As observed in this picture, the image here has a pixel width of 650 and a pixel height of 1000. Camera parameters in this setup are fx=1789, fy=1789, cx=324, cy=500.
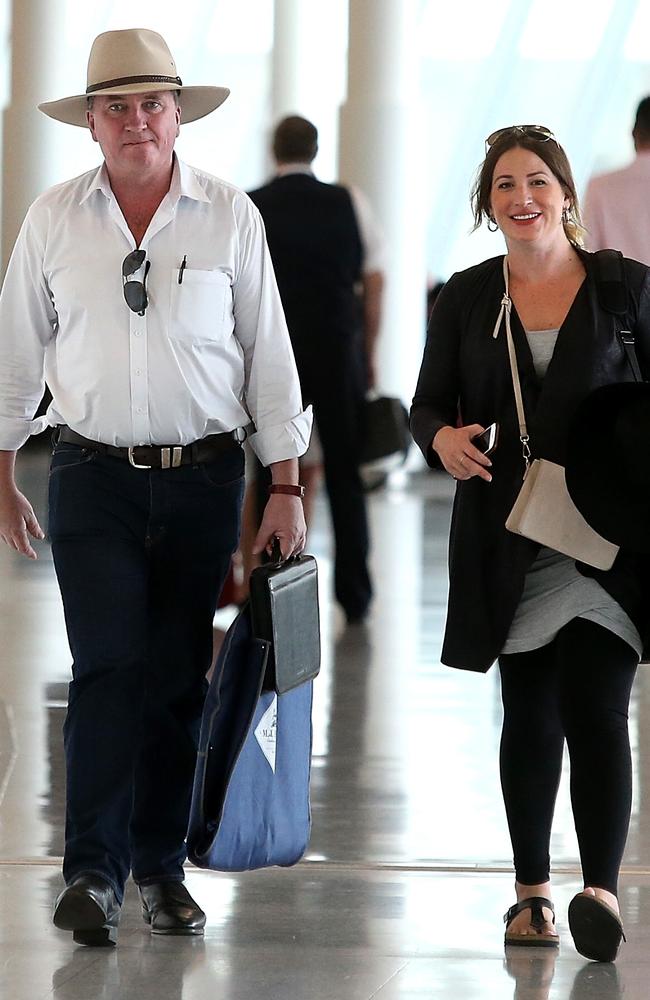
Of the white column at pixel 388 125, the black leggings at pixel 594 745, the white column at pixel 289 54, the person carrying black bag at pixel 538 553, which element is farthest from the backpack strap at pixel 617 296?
the white column at pixel 289 54

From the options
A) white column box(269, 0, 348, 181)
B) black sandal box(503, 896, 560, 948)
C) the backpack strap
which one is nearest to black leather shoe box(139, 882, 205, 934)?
black sandal box(503, 896, 560, 948)

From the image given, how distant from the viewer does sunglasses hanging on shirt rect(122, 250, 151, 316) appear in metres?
3.20

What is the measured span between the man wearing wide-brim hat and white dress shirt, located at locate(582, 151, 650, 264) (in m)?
3.00

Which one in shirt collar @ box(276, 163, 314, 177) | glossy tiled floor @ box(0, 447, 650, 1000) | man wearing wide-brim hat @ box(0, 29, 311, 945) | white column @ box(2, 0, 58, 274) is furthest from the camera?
white column @ box(2, 0, 58, 274)

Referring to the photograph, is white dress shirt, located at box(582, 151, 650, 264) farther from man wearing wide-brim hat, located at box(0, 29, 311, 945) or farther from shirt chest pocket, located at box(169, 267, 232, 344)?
shirt chest pocket, located at box(169, 267, 232, 344)

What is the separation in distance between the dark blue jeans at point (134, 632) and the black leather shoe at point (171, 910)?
28mm

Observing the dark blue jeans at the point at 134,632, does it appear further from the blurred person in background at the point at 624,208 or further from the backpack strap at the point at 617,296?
the blurred person in background at the point at 624,208

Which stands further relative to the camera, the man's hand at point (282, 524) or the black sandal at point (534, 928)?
the man's hand at point (282, 524)

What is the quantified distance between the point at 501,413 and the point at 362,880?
1.07 m

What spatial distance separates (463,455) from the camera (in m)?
3.18

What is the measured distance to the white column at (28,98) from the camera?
51.0 ft

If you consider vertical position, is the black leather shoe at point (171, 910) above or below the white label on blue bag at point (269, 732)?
below

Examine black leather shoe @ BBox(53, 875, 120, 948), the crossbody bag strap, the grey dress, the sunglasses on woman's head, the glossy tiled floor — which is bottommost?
the glossy tiled floor

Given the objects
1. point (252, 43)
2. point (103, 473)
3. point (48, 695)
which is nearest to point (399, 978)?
point (103, 473)
